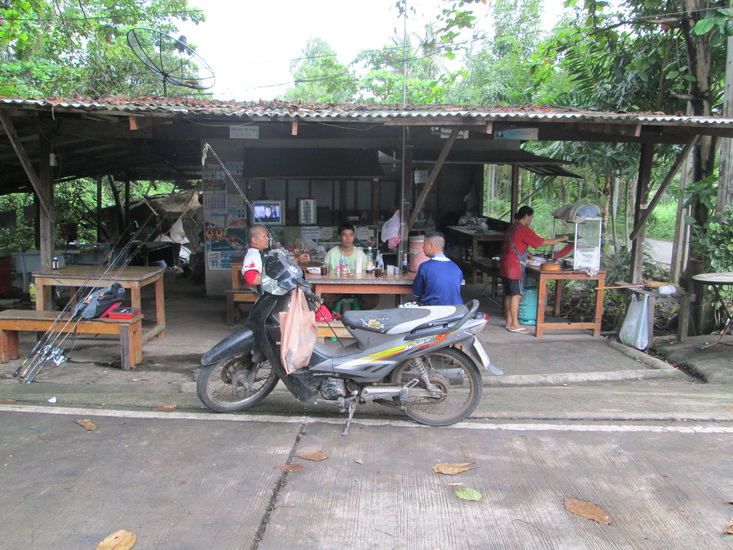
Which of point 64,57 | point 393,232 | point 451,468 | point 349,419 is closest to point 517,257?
point 393,232

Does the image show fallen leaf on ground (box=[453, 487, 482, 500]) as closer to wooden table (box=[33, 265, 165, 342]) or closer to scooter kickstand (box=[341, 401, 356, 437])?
scooter kickstand (box=[341, 401, 356, 437])

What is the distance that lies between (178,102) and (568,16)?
699 inches

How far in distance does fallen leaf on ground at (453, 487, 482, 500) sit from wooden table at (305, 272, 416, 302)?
11.0 ft

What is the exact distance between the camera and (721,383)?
5691mm

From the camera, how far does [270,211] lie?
10234 millimetres

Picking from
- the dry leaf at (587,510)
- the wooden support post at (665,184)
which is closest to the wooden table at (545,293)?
the wooden support post at (665,184)

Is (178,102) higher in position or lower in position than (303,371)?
higher

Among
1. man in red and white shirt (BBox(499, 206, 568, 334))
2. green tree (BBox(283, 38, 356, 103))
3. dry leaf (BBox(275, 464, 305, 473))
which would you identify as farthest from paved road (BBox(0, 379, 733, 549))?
green tree (BBox(283, 38, 356, 103))

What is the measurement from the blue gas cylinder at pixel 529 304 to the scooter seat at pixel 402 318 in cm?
378

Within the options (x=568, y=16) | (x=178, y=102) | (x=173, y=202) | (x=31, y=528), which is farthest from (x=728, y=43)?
(x=568, y=16)

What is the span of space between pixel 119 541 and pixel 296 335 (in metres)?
1.79

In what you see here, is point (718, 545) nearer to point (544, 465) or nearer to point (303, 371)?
point (544, 465)

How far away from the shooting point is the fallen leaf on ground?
3238 mm

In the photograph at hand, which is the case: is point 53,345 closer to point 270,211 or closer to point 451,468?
point 270,211
